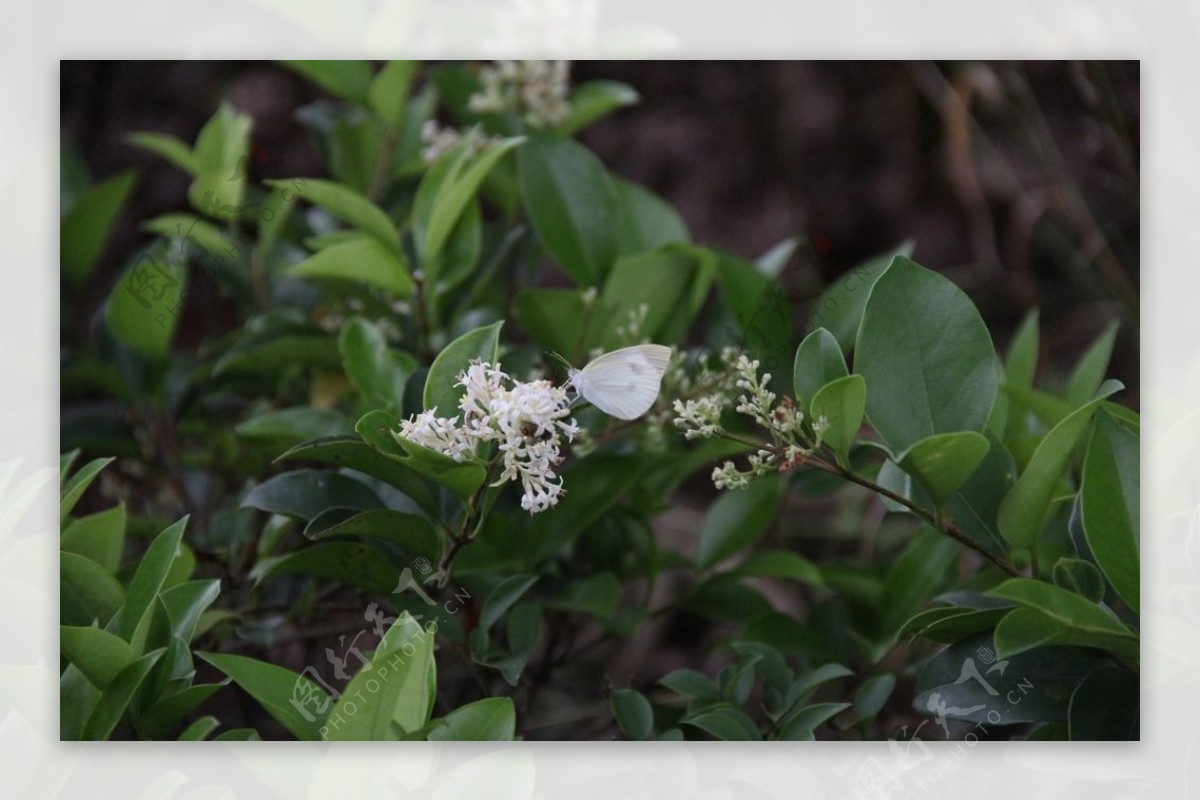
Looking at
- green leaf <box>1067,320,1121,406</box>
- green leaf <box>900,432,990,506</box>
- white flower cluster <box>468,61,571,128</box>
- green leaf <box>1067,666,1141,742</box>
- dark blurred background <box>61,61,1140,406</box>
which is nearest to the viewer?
green leaf <box>900,432,990,506</box>

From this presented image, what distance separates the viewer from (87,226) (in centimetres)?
112

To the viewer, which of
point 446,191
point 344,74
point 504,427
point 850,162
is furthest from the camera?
point 850,162

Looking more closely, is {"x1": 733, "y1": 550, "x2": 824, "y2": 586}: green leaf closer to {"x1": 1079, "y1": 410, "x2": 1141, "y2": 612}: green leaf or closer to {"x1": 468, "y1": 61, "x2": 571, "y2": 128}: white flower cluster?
{"x1": 1079, "y1": 410, "x2": 1141, "y2": 612}: green leaf

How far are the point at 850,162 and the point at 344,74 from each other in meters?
0.97

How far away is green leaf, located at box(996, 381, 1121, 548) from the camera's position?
770mm

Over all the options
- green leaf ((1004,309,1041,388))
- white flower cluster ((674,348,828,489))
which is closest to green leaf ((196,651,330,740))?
white flower cluster ((674,348,828,489))

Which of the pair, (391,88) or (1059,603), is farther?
(391,88)

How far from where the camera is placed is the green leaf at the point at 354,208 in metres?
0.92

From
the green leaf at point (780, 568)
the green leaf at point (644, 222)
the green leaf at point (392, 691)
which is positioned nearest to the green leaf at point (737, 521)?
the green leaf at point (780, 568)

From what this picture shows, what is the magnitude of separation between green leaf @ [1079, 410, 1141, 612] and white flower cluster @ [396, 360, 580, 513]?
0.37m

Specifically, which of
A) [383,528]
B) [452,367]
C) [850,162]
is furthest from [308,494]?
[850,162]

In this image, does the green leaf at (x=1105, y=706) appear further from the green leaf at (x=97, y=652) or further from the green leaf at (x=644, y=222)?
the green leaf at (x=97, y=652)

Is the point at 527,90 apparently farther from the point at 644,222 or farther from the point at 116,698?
the point at 116,698

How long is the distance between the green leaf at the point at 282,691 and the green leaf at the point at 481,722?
9cm
